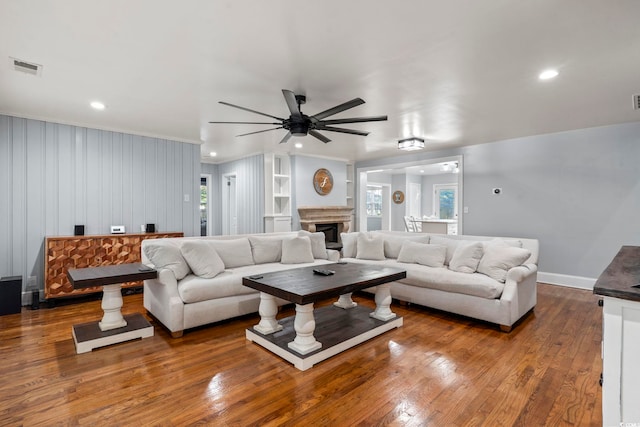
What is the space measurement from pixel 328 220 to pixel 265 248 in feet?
10.7

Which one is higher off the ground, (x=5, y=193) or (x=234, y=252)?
(x=5, y=193)

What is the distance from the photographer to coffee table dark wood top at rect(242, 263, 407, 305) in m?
2.59

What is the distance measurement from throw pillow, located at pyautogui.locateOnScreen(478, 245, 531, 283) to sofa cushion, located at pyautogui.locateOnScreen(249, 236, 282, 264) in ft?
8.57

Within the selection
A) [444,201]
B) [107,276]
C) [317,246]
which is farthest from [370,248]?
[444,201]

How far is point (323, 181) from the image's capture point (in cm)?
753

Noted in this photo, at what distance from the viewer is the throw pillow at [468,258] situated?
12.5 feet

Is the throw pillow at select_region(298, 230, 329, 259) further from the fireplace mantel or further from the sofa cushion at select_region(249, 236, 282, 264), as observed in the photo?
the fireplace mantel

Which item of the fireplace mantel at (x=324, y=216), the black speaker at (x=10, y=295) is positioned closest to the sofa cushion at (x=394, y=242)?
the fireplace mantel at (x=324, y=216)

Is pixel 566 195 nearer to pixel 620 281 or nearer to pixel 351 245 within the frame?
pixel 351 245

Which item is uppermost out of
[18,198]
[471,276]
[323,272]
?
[18,198]

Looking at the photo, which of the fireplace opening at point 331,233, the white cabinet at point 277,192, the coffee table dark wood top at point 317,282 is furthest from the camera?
the fireplace opening at point 331,233

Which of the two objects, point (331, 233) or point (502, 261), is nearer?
point (502, 261)

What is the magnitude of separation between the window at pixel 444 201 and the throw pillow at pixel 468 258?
8027 millimetres

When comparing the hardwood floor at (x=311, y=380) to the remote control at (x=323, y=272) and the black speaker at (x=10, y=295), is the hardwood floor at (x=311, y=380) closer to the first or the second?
the black speaker at (x=10, y=295)
